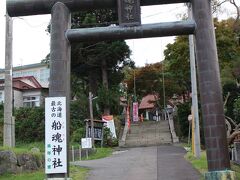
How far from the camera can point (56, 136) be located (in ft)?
33.8

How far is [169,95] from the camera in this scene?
5138 cm

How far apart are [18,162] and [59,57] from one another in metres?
5.61

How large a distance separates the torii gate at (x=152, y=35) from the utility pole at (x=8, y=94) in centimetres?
473

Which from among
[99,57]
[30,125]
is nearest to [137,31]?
[99,57]

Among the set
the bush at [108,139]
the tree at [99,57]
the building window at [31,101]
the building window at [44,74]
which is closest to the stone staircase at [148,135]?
the bush at [108,139]

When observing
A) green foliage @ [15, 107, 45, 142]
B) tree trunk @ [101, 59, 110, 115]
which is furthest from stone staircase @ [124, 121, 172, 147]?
green foliage @ [15, 107, 45, 142]

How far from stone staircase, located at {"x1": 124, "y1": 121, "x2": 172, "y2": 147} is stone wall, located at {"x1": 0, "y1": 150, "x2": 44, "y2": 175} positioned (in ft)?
69.7

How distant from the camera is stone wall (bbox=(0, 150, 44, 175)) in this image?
44.9 ft

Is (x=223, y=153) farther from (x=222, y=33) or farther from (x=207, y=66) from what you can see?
(x=222, y=33)

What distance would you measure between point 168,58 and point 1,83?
19.9 meters

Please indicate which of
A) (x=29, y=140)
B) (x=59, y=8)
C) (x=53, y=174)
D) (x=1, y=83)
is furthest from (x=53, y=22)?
(x=1, y=83)

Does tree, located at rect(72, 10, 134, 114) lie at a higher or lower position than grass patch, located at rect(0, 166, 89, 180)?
higher

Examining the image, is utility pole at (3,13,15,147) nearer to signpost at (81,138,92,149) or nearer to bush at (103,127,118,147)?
signpost at (81,138,92,149)

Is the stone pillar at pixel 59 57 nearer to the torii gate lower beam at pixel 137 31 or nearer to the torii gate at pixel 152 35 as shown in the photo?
the torii gate at pixel 152 35
